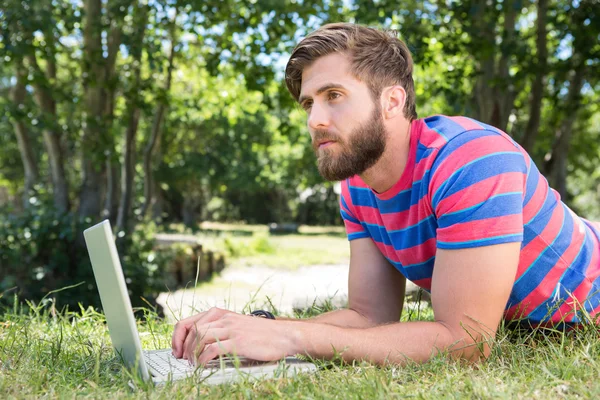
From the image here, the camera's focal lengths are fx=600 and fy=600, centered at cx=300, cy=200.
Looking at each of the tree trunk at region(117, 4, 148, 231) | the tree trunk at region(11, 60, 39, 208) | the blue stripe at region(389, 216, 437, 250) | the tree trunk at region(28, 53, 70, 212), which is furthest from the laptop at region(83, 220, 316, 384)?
the tree trunk at region(11, 60, 39, 208)

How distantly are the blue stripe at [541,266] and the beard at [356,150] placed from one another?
0.72 metres

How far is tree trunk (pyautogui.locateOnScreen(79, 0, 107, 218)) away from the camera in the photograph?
7766 millimetres

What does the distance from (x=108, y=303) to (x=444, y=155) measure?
1.26 m

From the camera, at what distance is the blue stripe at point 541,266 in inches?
89.4

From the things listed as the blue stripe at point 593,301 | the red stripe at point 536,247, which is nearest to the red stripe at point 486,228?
the red stripe at point 536,247

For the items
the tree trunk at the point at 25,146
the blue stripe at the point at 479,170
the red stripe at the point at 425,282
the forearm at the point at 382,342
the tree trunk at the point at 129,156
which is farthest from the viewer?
the tree trunk at the point at 25,146

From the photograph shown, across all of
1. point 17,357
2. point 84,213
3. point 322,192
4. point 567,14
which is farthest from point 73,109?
point 322,192

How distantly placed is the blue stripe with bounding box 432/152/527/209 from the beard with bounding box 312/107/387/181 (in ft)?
1.20

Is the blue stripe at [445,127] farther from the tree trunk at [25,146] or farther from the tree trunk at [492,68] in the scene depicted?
the tree trunk at [25,146]

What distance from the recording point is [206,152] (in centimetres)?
2856

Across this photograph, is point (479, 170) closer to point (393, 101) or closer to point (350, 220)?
point (393, 101)

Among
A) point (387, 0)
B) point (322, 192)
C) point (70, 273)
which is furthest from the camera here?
point (322, 192)

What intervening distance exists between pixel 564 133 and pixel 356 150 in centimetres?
844

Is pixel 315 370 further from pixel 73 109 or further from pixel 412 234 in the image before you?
pixel 73 109
